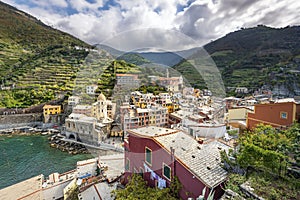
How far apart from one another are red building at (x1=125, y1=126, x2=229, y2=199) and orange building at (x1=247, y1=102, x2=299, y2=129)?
1346 mm

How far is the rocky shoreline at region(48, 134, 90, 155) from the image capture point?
29.1 ft

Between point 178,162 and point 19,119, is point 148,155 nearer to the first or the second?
point 178,162

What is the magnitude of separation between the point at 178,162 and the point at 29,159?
942cm

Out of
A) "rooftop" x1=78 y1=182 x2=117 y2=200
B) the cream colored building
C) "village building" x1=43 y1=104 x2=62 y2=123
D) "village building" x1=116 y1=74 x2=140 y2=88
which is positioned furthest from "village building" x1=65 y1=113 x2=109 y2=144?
"village building" x1=116 y1=74 x2=140 y2=88

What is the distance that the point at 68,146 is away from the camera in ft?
31.4

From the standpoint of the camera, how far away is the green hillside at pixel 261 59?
54.7 ft

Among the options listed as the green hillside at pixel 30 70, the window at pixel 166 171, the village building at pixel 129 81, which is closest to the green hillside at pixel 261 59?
the village building at pixel 129 81

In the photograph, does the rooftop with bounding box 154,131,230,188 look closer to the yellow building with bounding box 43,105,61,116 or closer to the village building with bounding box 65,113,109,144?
the village building with bounding box 65,113,109,144

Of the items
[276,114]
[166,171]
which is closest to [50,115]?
[166,171]

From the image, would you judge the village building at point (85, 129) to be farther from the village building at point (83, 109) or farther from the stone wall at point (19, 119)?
the stone wall at point (19, 119)

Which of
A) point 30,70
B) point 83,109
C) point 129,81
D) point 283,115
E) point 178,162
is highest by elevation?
point 30,70

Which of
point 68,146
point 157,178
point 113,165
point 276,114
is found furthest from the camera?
point 68,146

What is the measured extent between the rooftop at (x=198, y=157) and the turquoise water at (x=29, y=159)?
257 inches

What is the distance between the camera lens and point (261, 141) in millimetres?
1911
